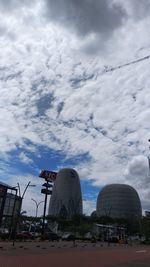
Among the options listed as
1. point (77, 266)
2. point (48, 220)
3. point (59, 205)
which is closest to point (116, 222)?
point (48, 220)

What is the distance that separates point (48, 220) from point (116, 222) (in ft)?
108

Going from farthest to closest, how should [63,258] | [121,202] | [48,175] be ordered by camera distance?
[121,202], [48,175], [63,258]

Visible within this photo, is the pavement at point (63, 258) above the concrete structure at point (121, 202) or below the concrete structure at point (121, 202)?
below

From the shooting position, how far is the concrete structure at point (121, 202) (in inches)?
7382

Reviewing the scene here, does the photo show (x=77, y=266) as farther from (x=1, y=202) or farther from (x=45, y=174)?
(x=1, y=202)

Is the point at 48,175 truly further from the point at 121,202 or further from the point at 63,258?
the point at 121,202

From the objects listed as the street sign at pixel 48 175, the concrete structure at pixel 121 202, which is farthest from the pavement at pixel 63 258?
the concrete structure at pixel 121 202

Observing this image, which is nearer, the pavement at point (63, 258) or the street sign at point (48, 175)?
the pavement at point (63, 258)

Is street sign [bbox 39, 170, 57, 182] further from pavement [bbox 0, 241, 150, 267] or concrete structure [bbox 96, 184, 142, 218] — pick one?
concrete structure [bbox 96, 184, 142, 218]

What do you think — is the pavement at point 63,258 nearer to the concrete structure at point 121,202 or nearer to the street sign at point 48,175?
the street sign at point 48,175

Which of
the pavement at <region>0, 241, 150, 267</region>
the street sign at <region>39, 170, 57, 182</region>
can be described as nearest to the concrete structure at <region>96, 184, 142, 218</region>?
the street sign at <region>39, 170, 57, 182</region>

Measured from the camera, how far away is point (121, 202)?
18862cm

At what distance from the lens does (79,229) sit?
68250 millimetres

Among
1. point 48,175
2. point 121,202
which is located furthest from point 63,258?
point 121,202
